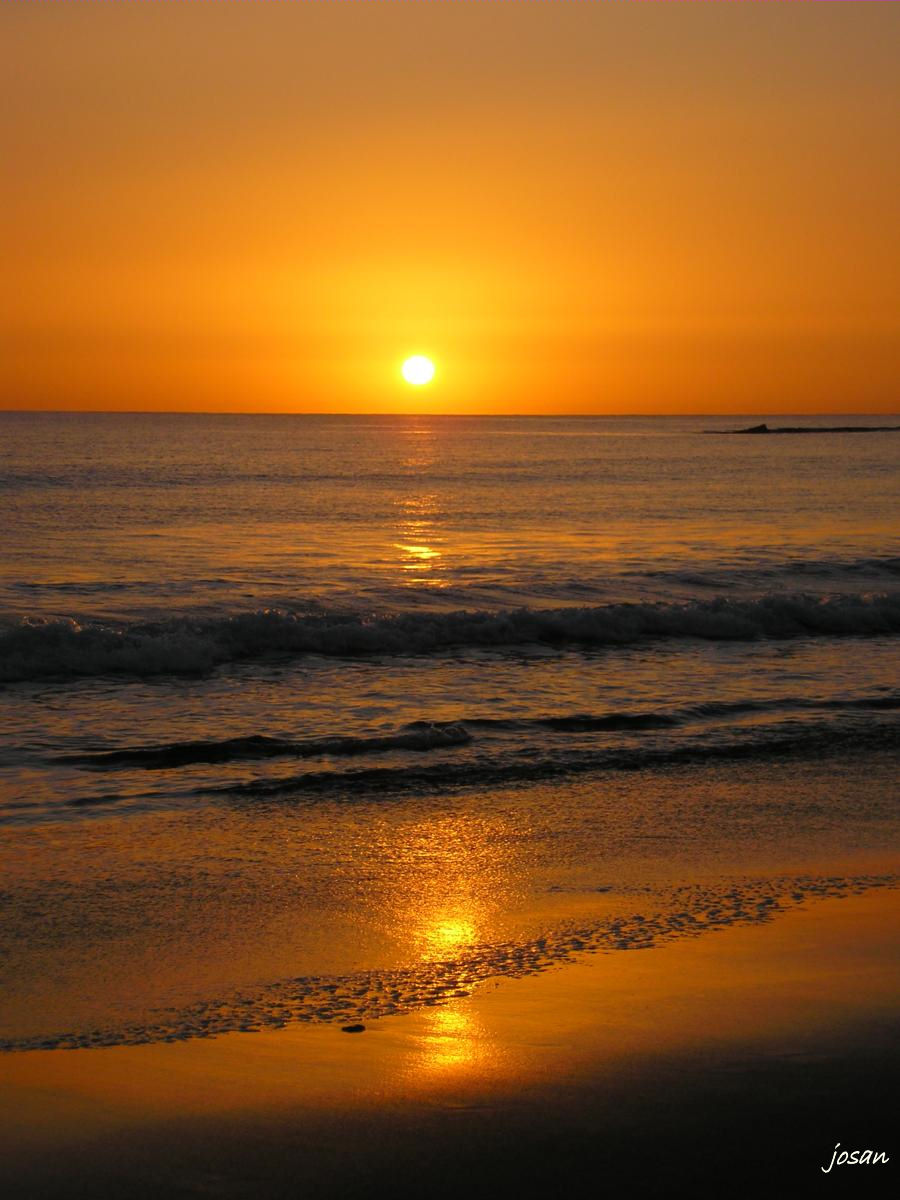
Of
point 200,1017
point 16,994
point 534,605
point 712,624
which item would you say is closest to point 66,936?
point 16,994

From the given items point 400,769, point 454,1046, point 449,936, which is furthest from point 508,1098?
point 400,769

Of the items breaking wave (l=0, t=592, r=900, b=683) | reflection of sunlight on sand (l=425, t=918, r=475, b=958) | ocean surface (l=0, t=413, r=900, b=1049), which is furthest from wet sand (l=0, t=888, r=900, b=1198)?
breaking wave (l=0, t=592, r=900, b=683)

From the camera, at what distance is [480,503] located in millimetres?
52938

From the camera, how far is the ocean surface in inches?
261

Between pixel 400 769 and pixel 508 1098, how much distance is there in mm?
6066

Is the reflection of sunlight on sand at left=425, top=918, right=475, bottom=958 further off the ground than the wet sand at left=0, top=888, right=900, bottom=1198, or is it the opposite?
the wet sand at left=0, top=888, right=900, bottom=1198

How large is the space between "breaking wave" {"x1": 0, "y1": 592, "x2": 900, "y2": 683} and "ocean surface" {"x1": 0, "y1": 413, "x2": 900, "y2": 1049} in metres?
0.06

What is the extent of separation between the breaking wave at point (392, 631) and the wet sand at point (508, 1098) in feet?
35.8

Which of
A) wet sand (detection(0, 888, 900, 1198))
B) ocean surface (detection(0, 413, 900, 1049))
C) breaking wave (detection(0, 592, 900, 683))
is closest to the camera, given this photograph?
wet sand (detection(0, 888, 900, 1198))

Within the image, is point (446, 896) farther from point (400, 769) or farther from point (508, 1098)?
point (400, 769)

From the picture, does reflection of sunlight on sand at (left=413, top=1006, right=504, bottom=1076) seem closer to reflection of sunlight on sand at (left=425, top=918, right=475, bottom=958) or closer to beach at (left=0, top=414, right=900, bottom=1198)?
beach at (left=0, top=414, right=900, bottom=1198)

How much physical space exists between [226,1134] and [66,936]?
8.44 ft

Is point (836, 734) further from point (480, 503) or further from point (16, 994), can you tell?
point (480, 503)

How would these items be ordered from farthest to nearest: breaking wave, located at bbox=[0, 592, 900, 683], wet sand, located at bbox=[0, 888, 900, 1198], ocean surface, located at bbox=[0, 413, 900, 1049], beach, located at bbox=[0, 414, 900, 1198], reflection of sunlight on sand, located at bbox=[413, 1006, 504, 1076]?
breaking wave, located at bbox=[0, 592, 900, 683], ocean surface, located at bbox=[0, 413, 900, 1049], reflection of sunlight on sand, located at bbox=[413, 1006, 504, 1076], beach, located at bbox=[0, 414, 900, 1198], wet sand, located at bbox=[0, 888, 900, 1198]
